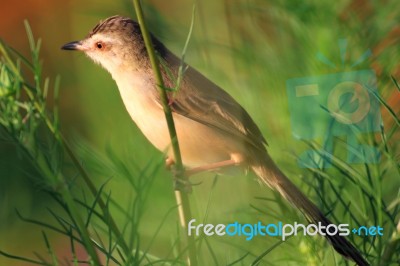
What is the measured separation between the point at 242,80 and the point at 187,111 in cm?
12

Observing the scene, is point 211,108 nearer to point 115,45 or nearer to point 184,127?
point 184,127

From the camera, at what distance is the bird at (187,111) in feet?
2.21

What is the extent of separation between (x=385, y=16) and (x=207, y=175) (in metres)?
0.23

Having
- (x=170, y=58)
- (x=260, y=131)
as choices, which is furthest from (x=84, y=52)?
(x=260, y=131)

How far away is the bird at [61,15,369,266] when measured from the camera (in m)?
0.67

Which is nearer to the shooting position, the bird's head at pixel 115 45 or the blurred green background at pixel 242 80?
the blurred green background at pixel 242 80

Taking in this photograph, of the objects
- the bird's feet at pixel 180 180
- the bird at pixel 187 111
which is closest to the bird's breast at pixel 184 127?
the bird at pixel 187 111

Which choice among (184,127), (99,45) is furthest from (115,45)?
(184,127)

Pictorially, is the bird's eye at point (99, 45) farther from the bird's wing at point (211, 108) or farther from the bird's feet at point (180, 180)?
the bird's feet at point (180, 180)

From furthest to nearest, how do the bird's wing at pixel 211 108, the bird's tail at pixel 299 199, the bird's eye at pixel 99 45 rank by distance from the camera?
the bird's eye at pixel 99 45
the bird's wing at pixel 211 108
the bird's tail at pixel 299 199

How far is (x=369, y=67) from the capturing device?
0.64 m

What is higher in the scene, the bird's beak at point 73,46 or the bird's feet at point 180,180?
the bird's beak at point 73,46

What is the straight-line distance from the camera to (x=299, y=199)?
65cm

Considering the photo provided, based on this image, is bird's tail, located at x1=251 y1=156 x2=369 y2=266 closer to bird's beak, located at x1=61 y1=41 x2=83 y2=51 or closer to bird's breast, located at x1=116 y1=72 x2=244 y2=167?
bird's breast, located at x1=116 y1=72 x2=244 y2=167
